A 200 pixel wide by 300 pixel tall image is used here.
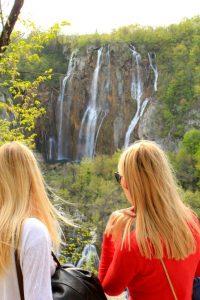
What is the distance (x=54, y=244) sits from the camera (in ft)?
6.08

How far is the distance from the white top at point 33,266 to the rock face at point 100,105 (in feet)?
104

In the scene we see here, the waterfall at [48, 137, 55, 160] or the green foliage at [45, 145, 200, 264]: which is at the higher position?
the waterfall at [48, 137, 55, 160]

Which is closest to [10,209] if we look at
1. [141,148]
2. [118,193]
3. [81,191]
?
[141,148]

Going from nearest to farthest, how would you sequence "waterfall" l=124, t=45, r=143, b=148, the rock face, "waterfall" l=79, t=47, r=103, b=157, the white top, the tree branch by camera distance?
the white top < the tree branch < "waterfall" l=79, t=47, r=103, b=157 < the rock face < "waterfall" l=124, t=45, r=143, b=148

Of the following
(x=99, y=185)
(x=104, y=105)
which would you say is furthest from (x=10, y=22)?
(x=104, y=105)

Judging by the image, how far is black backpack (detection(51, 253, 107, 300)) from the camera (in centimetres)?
163

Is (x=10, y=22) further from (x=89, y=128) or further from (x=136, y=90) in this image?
(x=136, y=90)

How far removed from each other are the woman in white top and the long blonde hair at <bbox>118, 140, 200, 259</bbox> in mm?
406

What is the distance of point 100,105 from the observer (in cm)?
3472

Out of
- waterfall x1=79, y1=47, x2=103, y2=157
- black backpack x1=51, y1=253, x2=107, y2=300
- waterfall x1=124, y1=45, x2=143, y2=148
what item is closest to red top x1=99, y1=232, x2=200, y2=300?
black backpack x1=51, y1=253, x2=107, y2=300

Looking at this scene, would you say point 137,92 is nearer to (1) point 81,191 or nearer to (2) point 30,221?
(1) point 81,191

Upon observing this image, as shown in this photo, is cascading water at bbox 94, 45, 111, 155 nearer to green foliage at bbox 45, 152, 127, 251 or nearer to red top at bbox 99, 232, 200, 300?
green foliage at bbox 45, 152, 127, 251

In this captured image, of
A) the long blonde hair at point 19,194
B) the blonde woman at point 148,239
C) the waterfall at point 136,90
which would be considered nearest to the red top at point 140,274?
the blonde woman at point 148,239

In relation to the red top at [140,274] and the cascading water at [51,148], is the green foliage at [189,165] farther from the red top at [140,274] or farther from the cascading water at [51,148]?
the red top at [140,274]
